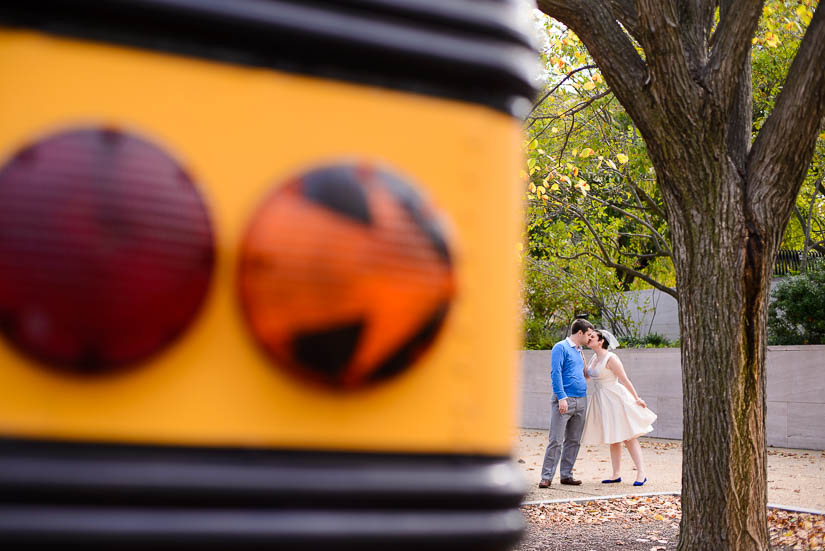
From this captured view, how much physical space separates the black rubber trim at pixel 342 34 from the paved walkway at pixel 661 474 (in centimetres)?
812

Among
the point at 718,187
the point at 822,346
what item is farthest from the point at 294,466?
the point at 822,346

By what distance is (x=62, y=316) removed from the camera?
28.0 inches

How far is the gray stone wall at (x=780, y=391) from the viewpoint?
14.2m

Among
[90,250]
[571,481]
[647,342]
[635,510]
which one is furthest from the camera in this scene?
[647,342]

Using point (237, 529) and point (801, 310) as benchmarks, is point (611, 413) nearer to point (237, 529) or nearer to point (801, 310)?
point (801, 310)

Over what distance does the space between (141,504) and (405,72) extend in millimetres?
483

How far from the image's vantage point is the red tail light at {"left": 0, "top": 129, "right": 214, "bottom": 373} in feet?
2.32

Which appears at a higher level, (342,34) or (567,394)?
(342,34)

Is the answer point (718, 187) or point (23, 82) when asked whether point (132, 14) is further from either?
point (718, 187)

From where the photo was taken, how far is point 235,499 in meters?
0.78

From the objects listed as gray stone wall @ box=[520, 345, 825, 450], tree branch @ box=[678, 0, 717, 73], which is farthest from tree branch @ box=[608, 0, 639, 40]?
gray stone wall @ box=[520, 345, 825, 450]

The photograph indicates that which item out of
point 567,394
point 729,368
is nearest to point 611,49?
point 729,368

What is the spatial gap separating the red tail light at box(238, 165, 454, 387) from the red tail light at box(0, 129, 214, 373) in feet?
0.26

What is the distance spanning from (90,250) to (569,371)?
9295 mm
